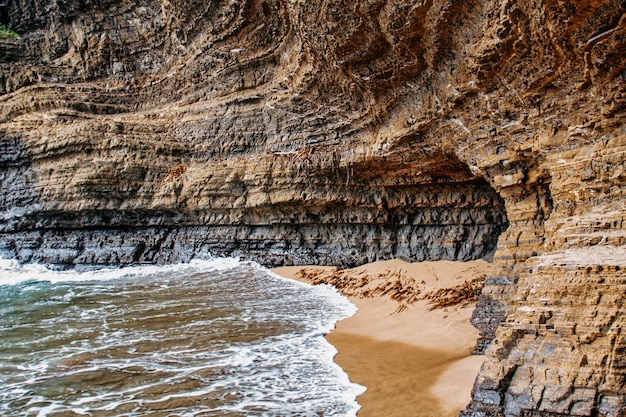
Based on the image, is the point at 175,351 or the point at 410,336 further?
the point at 410,336

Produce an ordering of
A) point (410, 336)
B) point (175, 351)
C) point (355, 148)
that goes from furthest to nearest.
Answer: point (355, 148) < point (410, 336) < point (175, 351)

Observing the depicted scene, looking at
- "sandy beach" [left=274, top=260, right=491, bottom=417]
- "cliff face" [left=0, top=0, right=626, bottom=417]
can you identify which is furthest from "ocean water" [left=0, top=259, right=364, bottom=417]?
"cliff face" [left=0, top=0, right=626, bottom=417]

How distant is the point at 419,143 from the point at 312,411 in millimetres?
5338

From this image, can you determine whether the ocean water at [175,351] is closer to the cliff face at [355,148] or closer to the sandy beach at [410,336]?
the sandy beach at [410,336]

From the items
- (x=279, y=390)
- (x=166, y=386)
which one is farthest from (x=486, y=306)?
(x=166, y=386)

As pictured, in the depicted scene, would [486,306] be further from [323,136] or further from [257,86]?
[257,86]

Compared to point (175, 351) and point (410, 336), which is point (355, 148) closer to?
point (410, 336)

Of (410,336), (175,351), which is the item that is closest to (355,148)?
(410,336)

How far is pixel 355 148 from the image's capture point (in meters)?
9.31

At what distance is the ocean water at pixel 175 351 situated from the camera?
155 inches

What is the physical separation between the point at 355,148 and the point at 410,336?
4.60 meters

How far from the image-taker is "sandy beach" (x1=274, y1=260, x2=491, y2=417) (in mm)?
3949

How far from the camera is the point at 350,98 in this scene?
30.6 feet

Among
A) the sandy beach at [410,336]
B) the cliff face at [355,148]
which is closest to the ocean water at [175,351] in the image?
the sandy beach at [410,336]
